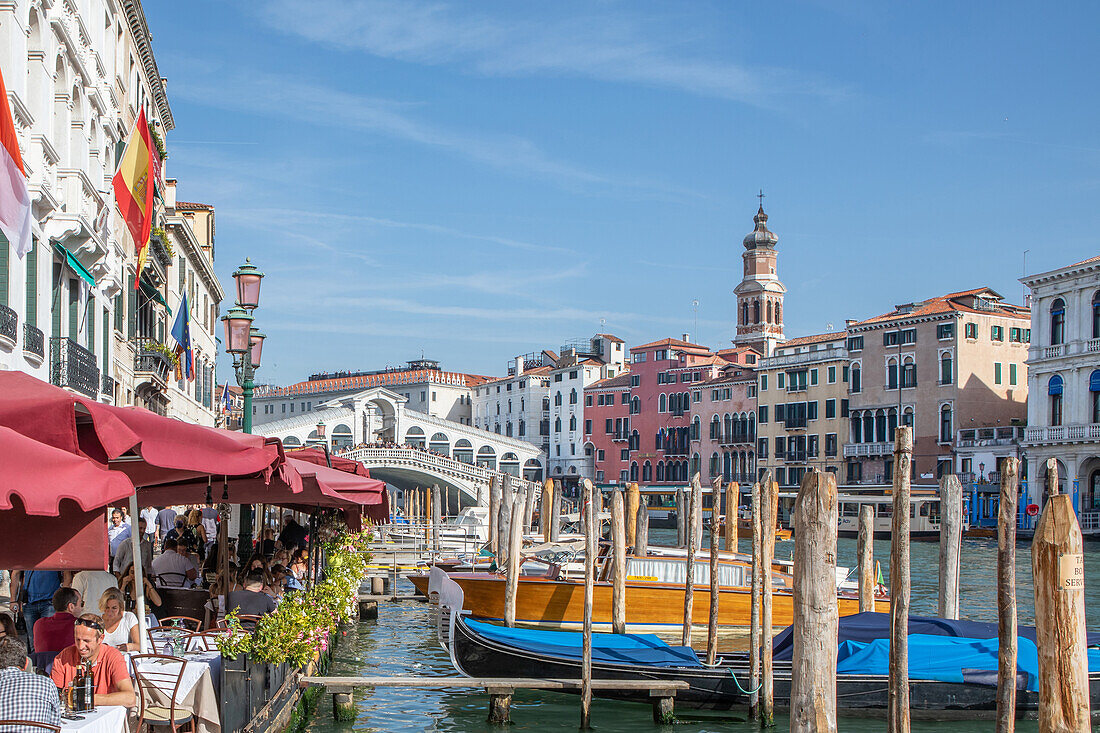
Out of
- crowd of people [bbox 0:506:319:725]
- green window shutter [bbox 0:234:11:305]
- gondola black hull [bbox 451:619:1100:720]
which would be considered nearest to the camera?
crowd of people [bbox 0:506:319:725]

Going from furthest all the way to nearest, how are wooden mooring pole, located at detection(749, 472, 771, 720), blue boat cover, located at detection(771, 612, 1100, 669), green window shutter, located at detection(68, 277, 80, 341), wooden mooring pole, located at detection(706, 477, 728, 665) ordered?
1. green window shutter, located at detection(68, 277, 80, 341)
2. wooden mooring pole, located at detection(706, 477, 728, 665)
3. blue boat cover, located at detection(771, 612, 1100, 669)
4. wooden mooring pole, located at detection(749, 472, 771, 720)

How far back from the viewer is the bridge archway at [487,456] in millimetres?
67500

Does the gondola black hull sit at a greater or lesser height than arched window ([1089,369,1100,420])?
lesser

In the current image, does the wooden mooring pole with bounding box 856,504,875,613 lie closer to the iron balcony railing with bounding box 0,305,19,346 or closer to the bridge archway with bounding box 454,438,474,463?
the iron balcony railing with bounding box 0,305,19,346

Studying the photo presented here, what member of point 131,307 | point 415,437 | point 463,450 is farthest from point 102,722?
point 463,450

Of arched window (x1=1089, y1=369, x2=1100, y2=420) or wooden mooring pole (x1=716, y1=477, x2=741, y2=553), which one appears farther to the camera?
arched window (x1=1089, y1=369, x2=1100, y2=420)

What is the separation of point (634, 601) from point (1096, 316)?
30.6 meters

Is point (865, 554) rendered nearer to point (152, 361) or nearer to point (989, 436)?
point (152, 361)

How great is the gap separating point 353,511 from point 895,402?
1643 inches

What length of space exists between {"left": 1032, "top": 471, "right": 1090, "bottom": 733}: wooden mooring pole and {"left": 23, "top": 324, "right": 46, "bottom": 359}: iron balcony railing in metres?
10.8

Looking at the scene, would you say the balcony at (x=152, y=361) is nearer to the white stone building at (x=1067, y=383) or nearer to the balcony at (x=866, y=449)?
the white stone building at (x=1067, y=383)

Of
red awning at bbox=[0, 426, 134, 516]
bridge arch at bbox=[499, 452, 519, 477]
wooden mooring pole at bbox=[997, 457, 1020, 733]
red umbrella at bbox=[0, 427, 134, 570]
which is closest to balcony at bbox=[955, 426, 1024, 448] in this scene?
bridge arch at bbox=[499, 452, 519, 477]

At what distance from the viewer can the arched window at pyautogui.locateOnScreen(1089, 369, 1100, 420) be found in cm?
4009

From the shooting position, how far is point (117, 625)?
6727 millimetres
